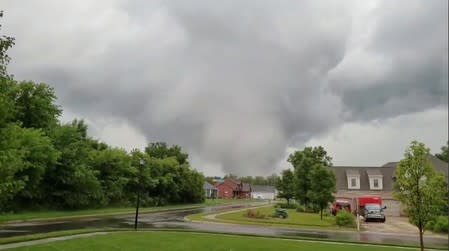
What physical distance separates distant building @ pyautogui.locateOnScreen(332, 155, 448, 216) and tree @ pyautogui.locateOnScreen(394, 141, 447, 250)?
39998 mm

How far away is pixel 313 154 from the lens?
65.8 m

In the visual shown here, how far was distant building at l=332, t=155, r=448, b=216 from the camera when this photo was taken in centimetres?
5402

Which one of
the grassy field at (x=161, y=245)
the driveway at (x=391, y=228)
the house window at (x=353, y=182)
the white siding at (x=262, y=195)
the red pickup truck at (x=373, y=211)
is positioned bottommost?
the driveway at (x=391, y=228)

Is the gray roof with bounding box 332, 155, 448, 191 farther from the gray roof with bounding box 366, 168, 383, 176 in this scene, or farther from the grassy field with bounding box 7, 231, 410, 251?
the grassy field with bounding box 7, 231, 410, 251

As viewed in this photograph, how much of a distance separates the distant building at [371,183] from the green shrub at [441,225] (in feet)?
67.0

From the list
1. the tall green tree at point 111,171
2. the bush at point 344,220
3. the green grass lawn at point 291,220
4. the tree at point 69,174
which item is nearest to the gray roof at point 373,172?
the green grass lawn at point 291,220

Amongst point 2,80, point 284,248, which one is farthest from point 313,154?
point 2,80

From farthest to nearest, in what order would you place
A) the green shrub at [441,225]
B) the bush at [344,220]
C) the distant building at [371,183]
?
the distant building at [371,183] < the bush at [344,220] < the green shrub at [441,225]

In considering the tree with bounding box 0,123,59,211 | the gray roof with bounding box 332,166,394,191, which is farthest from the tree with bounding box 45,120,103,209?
the gray roof with bounding box 332,166,394,191

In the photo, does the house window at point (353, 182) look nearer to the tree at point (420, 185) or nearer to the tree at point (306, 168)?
the tree at point (306, 168)

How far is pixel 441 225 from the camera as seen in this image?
1277 inches

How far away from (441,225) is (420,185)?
19.7 meters

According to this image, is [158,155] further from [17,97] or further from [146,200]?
[17,97]

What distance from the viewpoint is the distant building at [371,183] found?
177 feet
